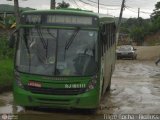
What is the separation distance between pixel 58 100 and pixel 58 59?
108cm

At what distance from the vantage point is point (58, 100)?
12.7m

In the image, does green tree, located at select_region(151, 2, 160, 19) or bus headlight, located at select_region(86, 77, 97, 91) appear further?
green tree, located at select_region(151, 2, 160, 19)

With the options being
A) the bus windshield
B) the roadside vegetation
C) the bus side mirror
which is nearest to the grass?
the bus side mirror

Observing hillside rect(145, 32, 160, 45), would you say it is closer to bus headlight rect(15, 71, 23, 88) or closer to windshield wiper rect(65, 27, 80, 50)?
windshield wiper rect(65, 27, 80, 50)

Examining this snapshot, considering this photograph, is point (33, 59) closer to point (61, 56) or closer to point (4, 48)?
point (61, 56)

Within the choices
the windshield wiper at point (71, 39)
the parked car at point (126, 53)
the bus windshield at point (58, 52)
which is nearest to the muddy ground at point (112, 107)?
the bus windshield at point (58, 52)

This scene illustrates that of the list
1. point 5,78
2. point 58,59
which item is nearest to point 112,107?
point 58,59

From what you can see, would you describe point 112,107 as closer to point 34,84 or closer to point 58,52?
point 58,52

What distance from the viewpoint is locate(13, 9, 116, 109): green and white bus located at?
12.7 m

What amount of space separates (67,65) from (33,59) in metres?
0.93

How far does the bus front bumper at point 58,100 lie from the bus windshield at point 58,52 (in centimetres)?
57

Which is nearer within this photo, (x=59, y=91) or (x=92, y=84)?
(x=59, y=91)

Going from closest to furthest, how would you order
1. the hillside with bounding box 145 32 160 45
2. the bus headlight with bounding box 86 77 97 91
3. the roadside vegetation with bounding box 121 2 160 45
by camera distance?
the bus headlight with bounding box 86 77 97 91
the roadside vegetation with bounding box 121 2 160 45
the hillside with bounding box 145 32 160 45

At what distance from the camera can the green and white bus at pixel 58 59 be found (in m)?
12.7
